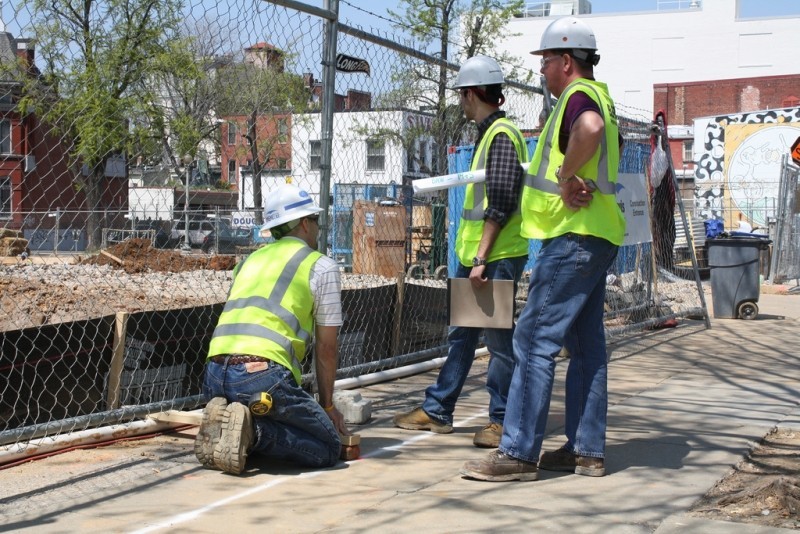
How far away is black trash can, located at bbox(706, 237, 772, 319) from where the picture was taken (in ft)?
43.6

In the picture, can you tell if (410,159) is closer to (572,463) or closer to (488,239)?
(488,239)

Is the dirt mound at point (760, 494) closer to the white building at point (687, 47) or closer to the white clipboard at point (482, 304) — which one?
the white clipboard at point (482, 304)

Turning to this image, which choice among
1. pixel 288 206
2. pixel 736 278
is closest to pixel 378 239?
pixel 736 278

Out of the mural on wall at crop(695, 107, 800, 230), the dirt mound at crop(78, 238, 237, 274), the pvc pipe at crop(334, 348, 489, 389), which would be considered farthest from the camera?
the mural on wall at crop(695, 107, 800, 230)

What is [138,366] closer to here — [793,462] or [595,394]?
[595,394]

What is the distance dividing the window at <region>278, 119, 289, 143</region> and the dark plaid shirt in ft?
5.31

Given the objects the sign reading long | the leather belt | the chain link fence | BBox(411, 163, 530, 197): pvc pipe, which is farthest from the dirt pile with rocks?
BBox(411, 163, 530, 197): pvc pipe

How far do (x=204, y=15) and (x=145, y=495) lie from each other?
2.62m

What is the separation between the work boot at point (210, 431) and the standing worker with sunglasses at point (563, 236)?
4.02 ft

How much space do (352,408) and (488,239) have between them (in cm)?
142

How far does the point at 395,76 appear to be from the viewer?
26.6 feet

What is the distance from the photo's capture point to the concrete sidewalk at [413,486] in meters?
4.36

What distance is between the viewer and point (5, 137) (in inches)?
178

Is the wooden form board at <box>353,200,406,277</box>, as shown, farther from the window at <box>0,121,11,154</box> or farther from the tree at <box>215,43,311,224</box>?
the window at <box>0,121,11,154</box>
